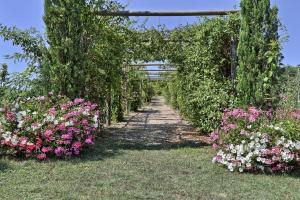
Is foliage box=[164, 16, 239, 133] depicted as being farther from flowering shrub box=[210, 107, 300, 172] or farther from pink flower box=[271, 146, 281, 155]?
pink flower box=[271, 146, 281, 155]

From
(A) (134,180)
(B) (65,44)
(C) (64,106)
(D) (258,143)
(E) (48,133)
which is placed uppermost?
(B) (65,44)

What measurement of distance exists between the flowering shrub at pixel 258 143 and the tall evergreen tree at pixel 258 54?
1032mm

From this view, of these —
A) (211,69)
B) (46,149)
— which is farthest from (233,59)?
(46,149)

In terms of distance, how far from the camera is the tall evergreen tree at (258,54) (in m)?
8.07

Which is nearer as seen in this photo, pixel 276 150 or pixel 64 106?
pixel 276 150

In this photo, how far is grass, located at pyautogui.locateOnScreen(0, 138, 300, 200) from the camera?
5113 millimetres

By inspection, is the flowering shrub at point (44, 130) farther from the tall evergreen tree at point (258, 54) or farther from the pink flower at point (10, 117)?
the tall evergreen tree at point (258, 54)

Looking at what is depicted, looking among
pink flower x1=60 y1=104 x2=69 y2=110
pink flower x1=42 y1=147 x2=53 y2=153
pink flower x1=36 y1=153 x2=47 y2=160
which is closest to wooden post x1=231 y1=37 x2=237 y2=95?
pink flower x1=60 y1=104 x2=69 y2=110

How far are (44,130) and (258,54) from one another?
4.17 metres

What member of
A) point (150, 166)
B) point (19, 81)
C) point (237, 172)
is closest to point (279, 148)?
point (237, 172)

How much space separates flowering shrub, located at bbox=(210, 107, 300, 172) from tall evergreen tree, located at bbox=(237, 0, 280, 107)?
1.03m

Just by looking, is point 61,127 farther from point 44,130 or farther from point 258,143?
point 258,143

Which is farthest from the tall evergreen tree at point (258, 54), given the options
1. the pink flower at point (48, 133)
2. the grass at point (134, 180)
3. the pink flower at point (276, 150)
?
the pink flower at point (48, 133)

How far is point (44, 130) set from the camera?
721 centimetres
